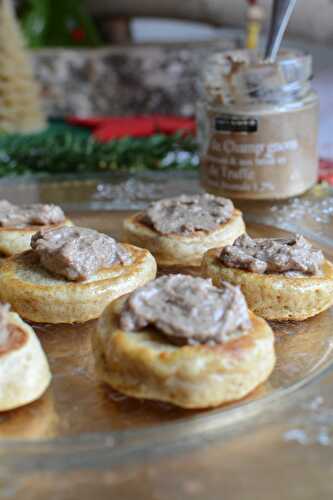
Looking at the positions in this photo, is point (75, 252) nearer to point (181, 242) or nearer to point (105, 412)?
point (181, 242)

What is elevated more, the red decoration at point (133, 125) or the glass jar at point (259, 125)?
the glass jar at point (259, 125)

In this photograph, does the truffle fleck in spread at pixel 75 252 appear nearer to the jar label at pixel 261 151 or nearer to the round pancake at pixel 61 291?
the round pancake at pixel 61 291

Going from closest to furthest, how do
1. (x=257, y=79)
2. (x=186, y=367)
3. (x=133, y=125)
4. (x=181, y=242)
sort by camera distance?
1. (x=186, y=367)
2. (x=181, y=242)
3. (x=257, y=79)
4. (x=133, y=125)

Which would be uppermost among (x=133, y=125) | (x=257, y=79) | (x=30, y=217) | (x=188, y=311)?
(x=257, y=79)

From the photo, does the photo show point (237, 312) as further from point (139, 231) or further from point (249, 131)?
point (249, 131)

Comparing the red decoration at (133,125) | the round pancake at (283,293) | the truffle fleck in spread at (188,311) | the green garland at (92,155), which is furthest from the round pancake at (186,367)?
the red decoration at (133,125)

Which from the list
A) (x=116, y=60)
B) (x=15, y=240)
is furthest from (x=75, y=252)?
(x=116, y=60)
